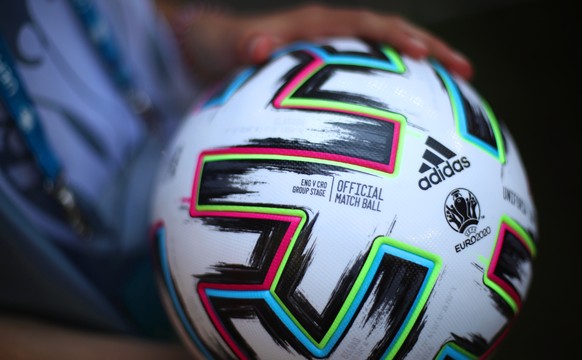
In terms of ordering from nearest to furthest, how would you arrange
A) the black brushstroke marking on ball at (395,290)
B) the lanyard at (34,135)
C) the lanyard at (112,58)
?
the black brushstroke marking on ball at (395,290)
the lanyard at (34,135)
the lanyard at (112,58)

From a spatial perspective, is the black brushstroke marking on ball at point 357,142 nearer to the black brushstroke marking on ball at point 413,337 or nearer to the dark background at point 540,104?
the black brushstroke marking on ball at point 413,337

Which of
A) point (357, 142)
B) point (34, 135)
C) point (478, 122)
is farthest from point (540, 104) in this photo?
point (34, 135)

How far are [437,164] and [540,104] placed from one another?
3.22 ft

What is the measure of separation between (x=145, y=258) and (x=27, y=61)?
0.28 m

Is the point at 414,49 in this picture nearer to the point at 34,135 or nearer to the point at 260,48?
the point at 260,48

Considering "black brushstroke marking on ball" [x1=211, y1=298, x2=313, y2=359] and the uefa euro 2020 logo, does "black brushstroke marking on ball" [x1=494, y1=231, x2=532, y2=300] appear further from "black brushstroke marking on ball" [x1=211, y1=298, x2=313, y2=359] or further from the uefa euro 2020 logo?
"black brushstroke marking on ball" [x1=211, y1=298, x2=313, y2=359]

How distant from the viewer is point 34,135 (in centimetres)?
50

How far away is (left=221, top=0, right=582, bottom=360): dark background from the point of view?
36.4 inches

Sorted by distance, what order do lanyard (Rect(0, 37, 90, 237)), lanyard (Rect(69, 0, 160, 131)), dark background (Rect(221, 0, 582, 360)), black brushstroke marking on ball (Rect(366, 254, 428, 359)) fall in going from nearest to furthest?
black brushstroke marking on ball (Rect(366, 254, 428, 359)), lanyard (Rect(0, 37, 90, 237)), lanyard (Rect(69, 0, 160, 131)), dark background (Rect(221, 0, 582, 360))

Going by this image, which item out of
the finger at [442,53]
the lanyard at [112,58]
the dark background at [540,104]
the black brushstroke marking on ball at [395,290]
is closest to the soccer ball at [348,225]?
the black brushstroke marking on ball at [395,290]

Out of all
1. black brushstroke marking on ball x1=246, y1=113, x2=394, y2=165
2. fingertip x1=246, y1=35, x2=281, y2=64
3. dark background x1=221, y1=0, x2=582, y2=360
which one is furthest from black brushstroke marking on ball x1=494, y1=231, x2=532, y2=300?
dark background x1=221, y1=0, x2=582, y2=360

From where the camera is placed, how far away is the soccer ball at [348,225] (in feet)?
1.19

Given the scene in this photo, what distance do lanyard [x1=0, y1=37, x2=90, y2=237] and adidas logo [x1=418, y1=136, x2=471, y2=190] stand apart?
397mm

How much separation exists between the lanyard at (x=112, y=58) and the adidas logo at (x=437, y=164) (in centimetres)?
43
